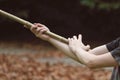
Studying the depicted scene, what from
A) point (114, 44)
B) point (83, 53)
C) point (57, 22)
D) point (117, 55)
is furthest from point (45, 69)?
point (57, 22)

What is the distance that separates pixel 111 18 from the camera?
14.6 meters

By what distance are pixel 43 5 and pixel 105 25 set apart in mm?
1953

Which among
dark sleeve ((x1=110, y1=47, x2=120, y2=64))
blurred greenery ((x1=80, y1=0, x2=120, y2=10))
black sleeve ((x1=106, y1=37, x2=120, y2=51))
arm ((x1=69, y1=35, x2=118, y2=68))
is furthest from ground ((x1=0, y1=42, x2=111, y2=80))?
dark sleeve ((x1=110, y1=47, x2=120, y2=64))

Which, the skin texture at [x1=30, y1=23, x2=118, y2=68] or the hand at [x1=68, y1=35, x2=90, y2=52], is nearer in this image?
the skin texture at [x1=30, y1=23, x2=118, y2=68]

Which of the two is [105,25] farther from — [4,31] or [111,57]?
[111,57]

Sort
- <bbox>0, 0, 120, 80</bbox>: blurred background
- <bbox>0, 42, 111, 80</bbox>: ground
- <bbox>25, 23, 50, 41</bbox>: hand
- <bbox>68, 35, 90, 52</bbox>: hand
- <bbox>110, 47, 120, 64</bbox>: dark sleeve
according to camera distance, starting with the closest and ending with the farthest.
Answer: <bbox>110, 47, 120, 64</bbox>: dark sleeve, <bbox>68, 35, 90, 52</bbox>: hand, <bbox>25, 23, 50, 41</bbox>: hand, <bbox>0, 42, 111, 80</bbox>: ground, <bbox>0, 0, 120, 80</bbox>: blurred background

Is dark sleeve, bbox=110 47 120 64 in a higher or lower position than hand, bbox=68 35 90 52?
higher

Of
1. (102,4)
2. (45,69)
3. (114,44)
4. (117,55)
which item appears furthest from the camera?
(102,4)

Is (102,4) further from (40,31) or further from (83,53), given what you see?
(83,53)

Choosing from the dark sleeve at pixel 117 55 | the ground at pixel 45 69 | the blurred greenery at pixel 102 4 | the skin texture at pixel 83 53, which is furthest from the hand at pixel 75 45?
the blurred greenery at pixel 102 4

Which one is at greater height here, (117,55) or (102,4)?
(117,55)

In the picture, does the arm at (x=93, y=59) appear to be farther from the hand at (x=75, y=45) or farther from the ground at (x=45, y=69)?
the ground at (x=45, y=69)

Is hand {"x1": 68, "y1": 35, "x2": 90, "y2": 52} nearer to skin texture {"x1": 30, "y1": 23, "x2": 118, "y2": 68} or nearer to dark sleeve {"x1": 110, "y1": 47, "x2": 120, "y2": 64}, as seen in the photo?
skin texture {"x1": 30, "y1": 23, "x2": 118, "y2": 68}

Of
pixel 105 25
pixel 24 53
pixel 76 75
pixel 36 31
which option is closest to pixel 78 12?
pixel 105 25
